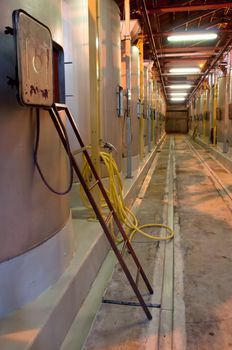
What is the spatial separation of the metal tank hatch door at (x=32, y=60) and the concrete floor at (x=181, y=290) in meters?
1.35

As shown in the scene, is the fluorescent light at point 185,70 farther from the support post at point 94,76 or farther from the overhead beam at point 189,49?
the support post at point 94,76

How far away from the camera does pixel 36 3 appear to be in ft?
5.95

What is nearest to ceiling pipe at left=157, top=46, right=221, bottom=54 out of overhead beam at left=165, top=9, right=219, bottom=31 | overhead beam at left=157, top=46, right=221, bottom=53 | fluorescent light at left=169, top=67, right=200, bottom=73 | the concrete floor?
overhead beam at left=157, top=46, right=221, bottom=53

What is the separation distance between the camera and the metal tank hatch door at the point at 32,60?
60.1 inches

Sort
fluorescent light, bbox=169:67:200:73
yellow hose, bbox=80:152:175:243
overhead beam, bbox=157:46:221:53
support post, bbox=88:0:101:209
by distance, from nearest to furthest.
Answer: support post, bbox=88:0:101:209
yellow hose, bbox=80:152:175:243
overhead beam, bbox=157:46:221:53
fluorescent light, bbox=169:67:200:73

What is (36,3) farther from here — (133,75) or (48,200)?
(133,75)

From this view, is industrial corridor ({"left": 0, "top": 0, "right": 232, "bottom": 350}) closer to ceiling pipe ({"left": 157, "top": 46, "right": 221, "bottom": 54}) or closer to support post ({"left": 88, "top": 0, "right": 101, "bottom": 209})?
support post ({"left": 88, "top": 0, "right": 101, "bottom": 209})

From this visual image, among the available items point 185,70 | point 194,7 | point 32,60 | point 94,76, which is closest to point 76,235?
point 94,76

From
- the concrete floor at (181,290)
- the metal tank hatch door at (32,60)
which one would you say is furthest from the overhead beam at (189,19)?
the metal tank hatch door at (32,60)

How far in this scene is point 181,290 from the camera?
2518 mm

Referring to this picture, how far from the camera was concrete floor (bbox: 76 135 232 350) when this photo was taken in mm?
1957

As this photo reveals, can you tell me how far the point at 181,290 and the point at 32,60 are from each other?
1856mm

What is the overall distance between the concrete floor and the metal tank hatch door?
135cm

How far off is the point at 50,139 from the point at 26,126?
0.26 meters
